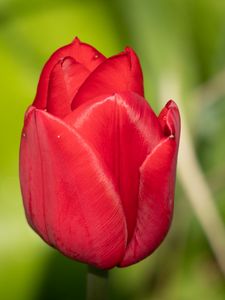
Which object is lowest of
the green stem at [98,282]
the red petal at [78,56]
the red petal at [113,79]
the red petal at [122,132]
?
the green stem at [98,282]

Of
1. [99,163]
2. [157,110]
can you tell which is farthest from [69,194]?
[157,110]

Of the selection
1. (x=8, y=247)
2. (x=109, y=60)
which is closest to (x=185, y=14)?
(x=8, y=247)

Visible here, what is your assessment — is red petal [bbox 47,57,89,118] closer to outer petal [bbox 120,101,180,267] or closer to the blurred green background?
outer petal [bbox 120,101,180,267]

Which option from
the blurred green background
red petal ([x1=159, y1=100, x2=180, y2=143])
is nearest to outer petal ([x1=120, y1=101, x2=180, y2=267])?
red petal ([x1=159, y1=100, x2=180, y2=143])

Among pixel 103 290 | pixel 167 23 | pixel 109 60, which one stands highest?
pixel 167 23

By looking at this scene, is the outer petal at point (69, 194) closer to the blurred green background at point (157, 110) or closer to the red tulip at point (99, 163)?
the red tulip at point (99, 163)

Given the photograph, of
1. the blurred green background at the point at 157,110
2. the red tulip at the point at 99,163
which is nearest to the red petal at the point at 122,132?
the red tulip at the point at 99,163

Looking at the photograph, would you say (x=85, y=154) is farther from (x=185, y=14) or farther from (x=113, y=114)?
(x=185, y=14)
